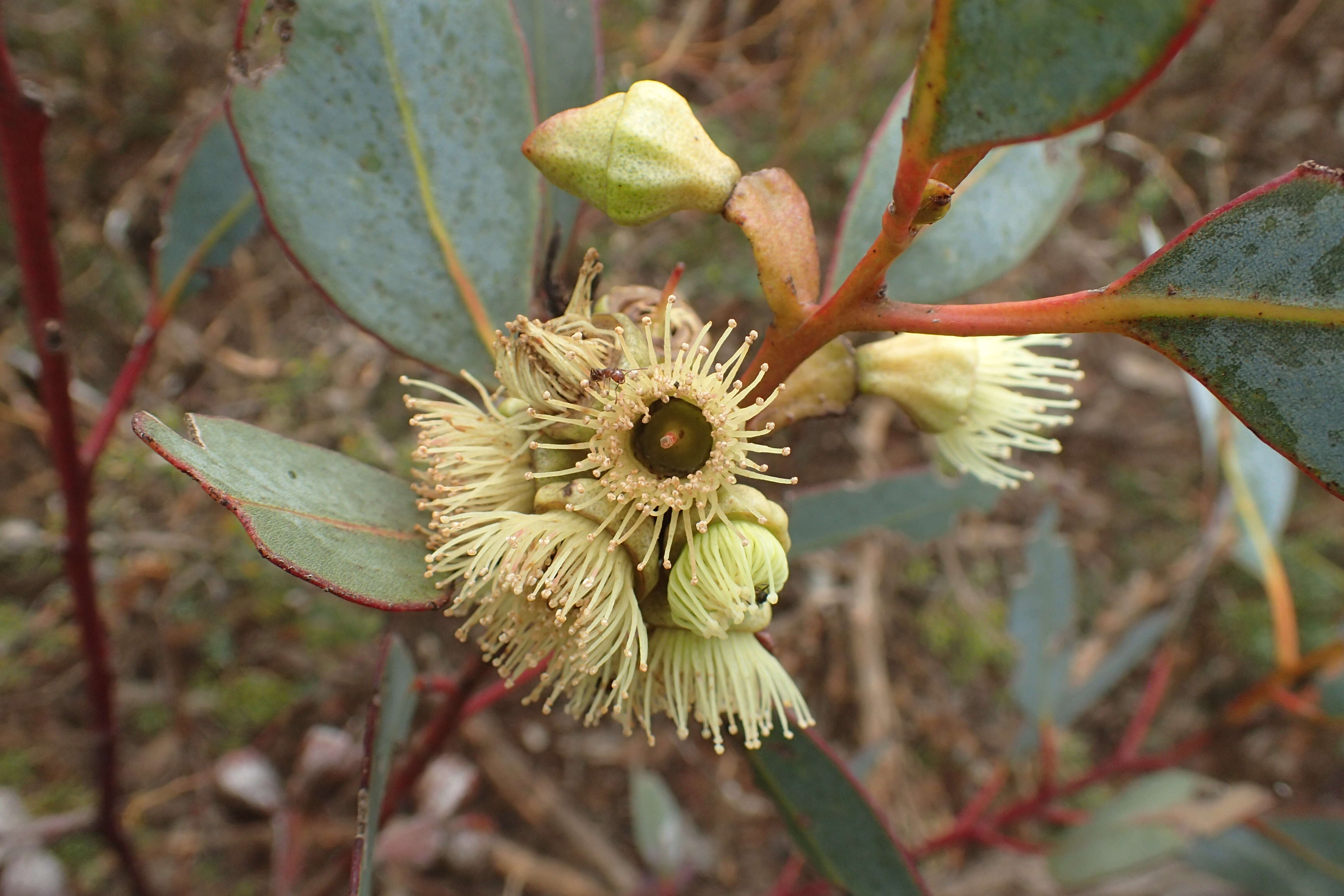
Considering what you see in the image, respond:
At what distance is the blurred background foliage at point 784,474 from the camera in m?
1.75

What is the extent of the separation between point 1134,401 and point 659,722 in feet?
5.36

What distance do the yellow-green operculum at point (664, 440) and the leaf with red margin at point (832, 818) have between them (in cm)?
34

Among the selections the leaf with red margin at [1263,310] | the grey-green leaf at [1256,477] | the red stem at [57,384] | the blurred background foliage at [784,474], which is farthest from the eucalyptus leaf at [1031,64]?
the grey-green leaf at [1256,477]

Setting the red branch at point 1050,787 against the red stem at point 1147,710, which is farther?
the red stem at point 1147,710

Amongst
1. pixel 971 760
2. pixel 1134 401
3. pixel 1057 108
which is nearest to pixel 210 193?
pixel 1057 108

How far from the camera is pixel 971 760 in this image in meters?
2.20

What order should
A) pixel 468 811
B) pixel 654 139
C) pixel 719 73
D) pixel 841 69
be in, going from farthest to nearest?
pixel 719 73 < pixel 841 69 < pixel 468 811 < pixel 654 139

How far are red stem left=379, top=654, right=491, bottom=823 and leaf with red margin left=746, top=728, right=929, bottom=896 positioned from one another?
0.31m

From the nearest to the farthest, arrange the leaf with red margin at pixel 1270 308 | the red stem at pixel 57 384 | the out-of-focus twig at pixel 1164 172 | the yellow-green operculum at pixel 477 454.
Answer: the leaf with red margin at pixel 1270 308
the yellow-green operculum at pixel 477 454
the red stem at pixel 57 384
the out-of-focus twig at pixel 1164 172

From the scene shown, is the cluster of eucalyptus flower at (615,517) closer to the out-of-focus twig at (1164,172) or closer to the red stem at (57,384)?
the red stem at (57,384)

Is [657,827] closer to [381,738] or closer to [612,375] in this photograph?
[381,738]

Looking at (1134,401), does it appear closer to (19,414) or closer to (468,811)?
(468,811)

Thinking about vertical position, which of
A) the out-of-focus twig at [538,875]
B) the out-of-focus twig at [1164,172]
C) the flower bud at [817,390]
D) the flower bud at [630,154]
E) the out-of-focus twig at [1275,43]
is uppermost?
the out-of-focus twig at [1275,43]

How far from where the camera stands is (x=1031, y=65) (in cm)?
50
